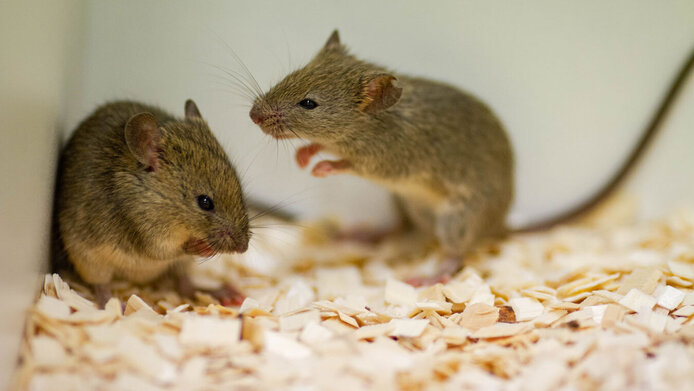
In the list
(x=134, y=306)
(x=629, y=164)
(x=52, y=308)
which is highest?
(x=629, y=164)

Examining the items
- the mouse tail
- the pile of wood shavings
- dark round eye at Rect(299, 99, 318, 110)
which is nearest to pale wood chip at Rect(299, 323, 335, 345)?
the pile of wood shavings

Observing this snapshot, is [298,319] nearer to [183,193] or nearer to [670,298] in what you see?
[183,193]

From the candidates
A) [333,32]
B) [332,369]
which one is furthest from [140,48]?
[332,369]

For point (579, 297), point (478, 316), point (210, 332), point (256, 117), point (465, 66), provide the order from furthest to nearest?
point (465, 66) < point (256, 117) < point (579, 297) < point (478, 316) < point (210, 332)

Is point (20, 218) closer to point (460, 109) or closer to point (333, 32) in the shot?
point (333, 32)

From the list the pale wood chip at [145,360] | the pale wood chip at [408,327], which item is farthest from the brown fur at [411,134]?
the pale wood chip at [145,360]

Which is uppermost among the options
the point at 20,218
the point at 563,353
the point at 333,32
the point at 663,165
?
the point at 333,32

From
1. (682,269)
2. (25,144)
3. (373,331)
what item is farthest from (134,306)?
(682,269)
